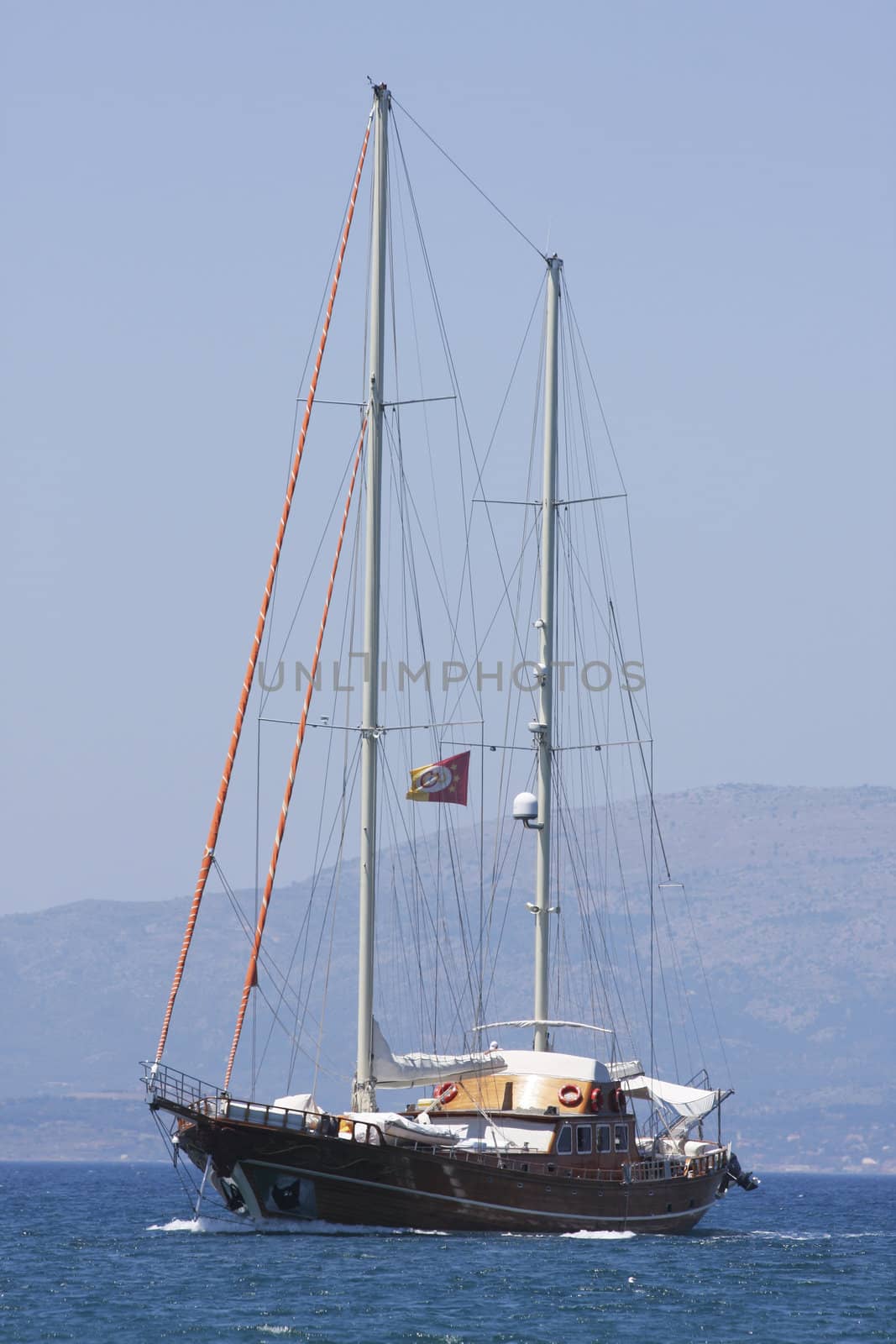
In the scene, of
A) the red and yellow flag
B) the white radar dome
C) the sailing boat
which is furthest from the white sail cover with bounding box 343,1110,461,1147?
the white radar dome

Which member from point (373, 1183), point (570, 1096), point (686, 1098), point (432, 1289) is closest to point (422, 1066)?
point (570, 1096)

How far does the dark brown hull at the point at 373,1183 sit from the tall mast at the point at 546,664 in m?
9.72

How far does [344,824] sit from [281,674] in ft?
17.0

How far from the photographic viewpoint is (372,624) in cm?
6247

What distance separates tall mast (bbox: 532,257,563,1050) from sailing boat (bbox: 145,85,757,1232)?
38 centimetres

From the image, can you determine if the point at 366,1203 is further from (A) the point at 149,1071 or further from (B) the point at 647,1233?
(B) the point at 647,1233

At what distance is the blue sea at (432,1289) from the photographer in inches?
1823

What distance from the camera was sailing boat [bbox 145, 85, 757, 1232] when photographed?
190 feet

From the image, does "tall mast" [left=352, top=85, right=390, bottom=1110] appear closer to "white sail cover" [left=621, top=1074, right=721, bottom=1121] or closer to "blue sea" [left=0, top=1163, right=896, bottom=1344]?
"blue sea" [left=0, top=1163, right=896, bottom=1344]

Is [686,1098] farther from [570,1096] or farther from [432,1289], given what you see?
[432,1289]

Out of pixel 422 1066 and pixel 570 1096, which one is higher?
pixel 422 1066

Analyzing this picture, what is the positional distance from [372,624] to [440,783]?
18.0 feet

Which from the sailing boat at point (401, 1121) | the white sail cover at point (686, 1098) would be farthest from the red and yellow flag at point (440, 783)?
the white sail cover at point (686, 1098)

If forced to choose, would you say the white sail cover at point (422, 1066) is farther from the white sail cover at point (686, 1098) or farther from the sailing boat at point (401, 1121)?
the white sail cover at point (686, 1098)
